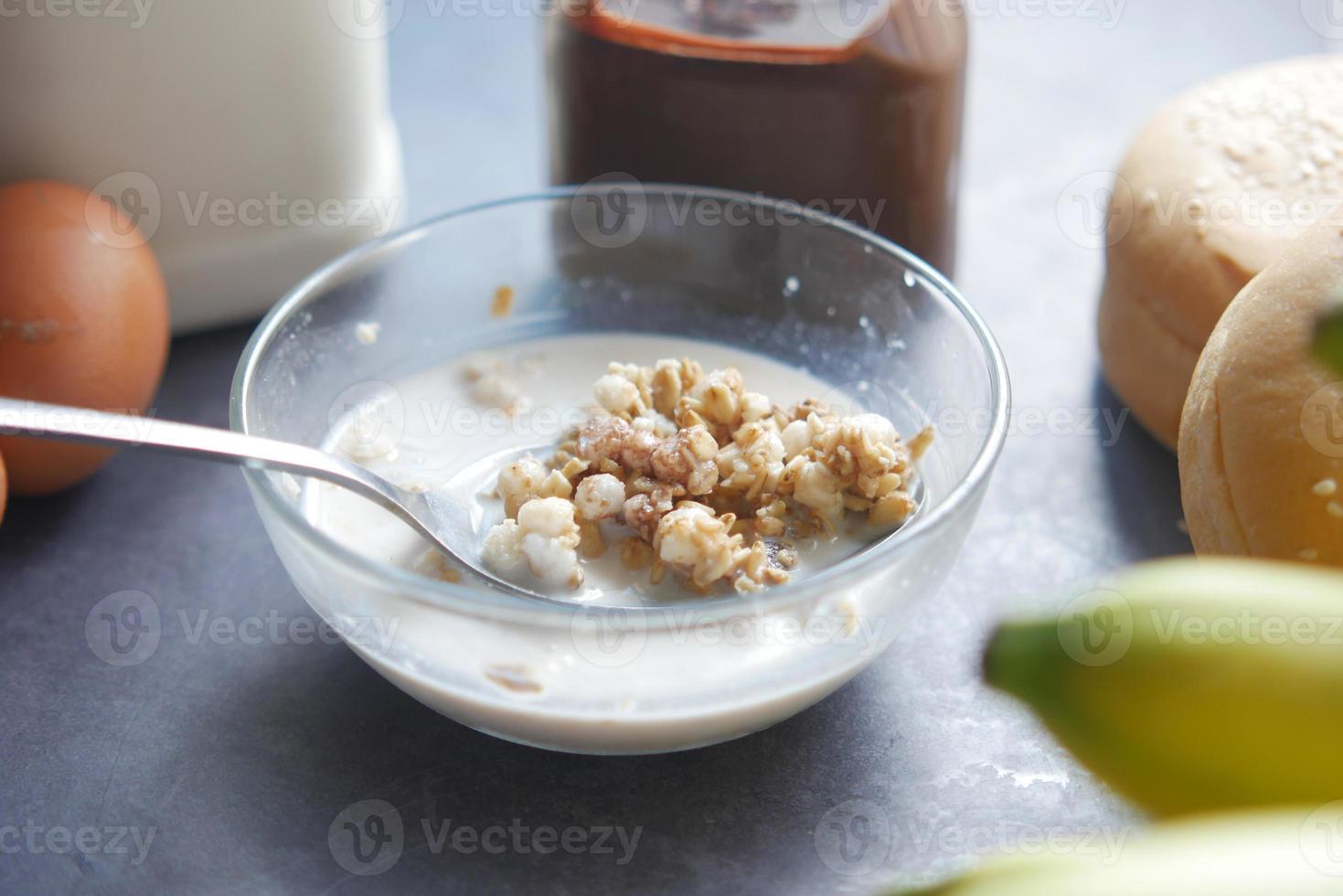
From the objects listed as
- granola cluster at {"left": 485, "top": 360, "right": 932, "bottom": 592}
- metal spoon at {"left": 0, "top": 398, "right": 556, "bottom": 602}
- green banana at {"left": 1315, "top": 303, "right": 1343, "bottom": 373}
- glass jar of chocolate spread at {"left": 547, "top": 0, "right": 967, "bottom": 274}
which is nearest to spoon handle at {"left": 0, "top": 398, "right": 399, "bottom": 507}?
metal spoon at {"left": 0, "top": 398, "right": 556, "bottom": 602}

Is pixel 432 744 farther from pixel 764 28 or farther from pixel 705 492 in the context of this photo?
pixel 764 28

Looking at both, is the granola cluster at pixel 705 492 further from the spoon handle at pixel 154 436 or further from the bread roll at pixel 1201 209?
the bread roll at pixel 1201 209

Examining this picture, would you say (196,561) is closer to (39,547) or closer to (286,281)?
(39,547)

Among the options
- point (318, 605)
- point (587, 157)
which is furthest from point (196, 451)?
point (587, 157)

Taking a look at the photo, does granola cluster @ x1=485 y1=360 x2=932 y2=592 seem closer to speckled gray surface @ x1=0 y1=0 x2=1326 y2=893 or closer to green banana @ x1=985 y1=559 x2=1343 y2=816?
speckled gray surface @ x1=0 y1=0 x2=1326 y2=893

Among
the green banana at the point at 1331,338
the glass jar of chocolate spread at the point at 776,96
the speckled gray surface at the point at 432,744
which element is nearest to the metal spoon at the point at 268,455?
the speckled gray surface at the point at 432,744

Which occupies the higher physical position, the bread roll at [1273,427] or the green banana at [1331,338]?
the green banana at [1331,338]
